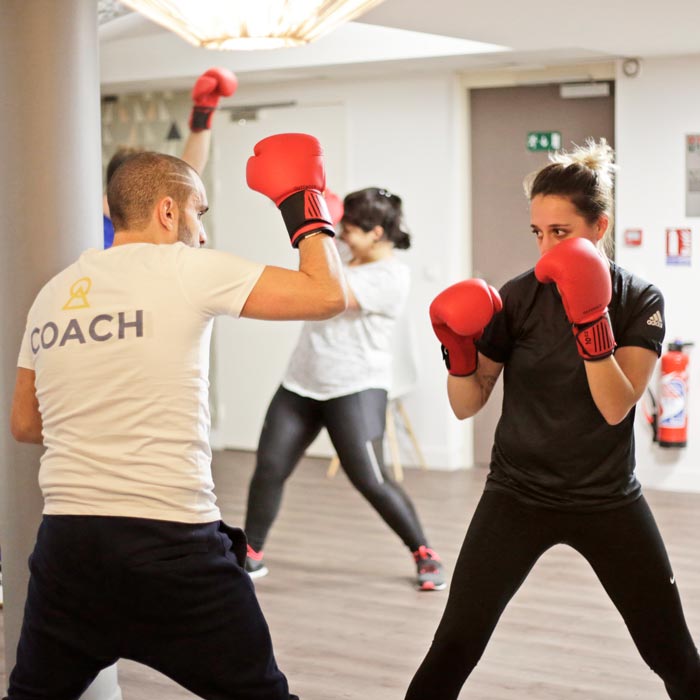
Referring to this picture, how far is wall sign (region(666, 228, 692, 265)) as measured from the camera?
538cm

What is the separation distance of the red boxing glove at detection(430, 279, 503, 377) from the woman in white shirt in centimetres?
163

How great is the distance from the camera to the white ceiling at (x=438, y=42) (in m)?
4.21

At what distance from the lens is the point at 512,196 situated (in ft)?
19.2

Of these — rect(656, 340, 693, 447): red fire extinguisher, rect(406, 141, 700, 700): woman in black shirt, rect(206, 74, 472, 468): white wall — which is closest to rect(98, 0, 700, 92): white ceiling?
rect(206, 74, 472, 468): white wall

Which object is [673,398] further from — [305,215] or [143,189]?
[143,189]

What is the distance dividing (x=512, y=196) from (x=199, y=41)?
3.65 meters

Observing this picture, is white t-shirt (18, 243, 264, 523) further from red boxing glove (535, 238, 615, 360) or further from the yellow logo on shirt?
red boxing glove (535, 238, 615, 360)

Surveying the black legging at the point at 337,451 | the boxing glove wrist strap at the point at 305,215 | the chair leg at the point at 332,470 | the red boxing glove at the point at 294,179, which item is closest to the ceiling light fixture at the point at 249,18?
the red boxing glove at the point at 294,179

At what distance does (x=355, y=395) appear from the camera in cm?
382

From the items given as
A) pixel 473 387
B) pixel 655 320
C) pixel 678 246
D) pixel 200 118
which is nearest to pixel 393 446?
pixel 678 246

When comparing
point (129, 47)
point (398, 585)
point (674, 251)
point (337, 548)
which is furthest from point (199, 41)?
point (129, 47)

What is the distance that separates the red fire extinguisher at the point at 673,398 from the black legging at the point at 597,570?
3.34 m

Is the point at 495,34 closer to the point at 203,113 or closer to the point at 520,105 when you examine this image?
the point at 520,105

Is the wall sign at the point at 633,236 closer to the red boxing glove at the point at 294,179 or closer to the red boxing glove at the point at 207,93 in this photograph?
the red boxing glove at the point at 207,93
